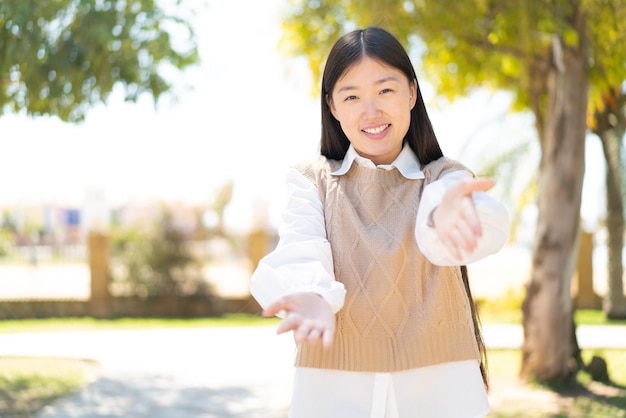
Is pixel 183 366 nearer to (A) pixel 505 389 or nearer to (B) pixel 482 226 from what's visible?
(A) pixel 505 389

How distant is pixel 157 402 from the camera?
7.08 meters

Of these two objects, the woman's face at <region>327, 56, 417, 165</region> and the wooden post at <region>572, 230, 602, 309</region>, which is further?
the wooden post at <region>572, 230, 602, 309</region>

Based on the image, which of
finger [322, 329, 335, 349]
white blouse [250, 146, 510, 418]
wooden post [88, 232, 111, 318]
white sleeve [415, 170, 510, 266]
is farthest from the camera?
wooden post [88, 232, 111, 318]

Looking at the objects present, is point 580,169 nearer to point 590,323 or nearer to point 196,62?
point 196,62

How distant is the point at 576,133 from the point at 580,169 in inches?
11.4

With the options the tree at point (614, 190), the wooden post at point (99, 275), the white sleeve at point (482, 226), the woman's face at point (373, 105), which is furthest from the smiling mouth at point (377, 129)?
the wooden post at point (99, 275)

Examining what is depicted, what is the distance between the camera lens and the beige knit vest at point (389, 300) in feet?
7.04

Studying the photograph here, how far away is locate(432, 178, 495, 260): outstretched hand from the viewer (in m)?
1.80

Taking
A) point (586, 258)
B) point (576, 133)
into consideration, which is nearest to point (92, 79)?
point (576, 133)

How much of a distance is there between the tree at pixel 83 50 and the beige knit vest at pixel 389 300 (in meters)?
3.98

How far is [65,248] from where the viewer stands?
650 inches

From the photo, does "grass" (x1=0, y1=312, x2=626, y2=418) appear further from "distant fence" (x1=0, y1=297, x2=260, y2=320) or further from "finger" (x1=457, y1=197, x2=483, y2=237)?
"distant fence" (x1=0, y1=297, x2=260, y2=320)

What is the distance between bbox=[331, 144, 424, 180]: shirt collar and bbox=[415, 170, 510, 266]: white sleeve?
288 mm

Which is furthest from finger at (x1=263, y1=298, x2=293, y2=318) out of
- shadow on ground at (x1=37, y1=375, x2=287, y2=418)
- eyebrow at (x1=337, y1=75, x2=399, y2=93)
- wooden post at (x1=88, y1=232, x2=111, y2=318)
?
wooden post at (x1=88, y1=232, x2=111, y2=318)
